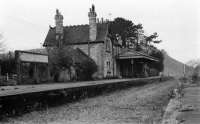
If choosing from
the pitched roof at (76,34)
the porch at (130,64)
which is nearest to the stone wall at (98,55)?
the pitched roof at (76,34)

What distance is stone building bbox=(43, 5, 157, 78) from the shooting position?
4047 centimetres

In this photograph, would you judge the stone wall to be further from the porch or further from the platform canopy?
the porch

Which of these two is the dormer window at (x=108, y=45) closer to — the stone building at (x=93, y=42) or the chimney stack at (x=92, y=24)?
the stone building at (x=93, y=42)

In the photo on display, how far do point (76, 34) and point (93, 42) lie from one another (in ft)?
11.1

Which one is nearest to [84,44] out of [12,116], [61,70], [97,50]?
[97,50]

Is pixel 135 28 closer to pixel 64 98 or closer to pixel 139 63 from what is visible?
pixel 139 63

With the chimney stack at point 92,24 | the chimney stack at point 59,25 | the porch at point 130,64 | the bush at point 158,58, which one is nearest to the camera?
the chimney stack at point 92,24

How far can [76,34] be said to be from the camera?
1687 inches

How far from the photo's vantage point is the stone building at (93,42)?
1593 inches

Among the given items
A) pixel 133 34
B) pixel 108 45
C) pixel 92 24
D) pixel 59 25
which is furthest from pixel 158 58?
pixel 59 25

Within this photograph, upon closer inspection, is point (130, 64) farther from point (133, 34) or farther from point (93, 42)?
point (133, 34)

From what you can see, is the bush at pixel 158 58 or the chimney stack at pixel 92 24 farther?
the bush at pixel 158 58

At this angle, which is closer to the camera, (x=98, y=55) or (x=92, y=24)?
(x=98, y=55)

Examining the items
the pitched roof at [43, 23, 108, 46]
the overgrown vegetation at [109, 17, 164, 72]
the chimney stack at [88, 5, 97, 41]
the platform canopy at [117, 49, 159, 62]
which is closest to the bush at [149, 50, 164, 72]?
the overgrown vegetation at [109, 17, 164, 72]
